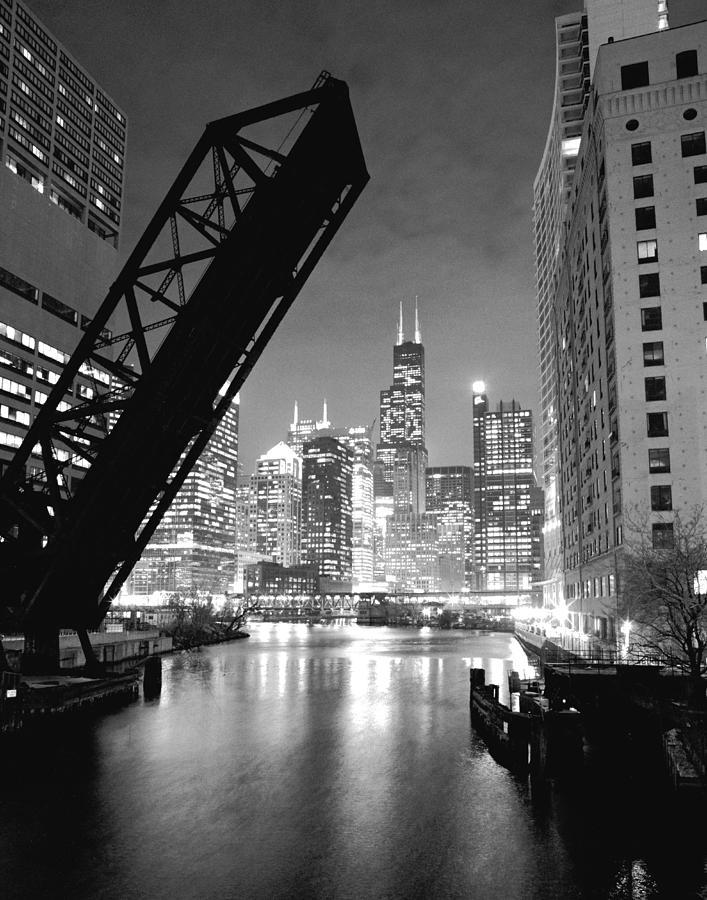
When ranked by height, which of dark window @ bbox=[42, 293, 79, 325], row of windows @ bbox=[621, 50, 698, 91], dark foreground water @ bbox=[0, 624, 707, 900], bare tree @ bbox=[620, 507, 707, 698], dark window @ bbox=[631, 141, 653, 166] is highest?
row of windows @ bbox=[621, 50, 698, 91]

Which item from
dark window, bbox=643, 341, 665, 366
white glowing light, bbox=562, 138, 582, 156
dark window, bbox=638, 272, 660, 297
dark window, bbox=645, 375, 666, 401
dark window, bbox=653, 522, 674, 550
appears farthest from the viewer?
white glowing light, bbox=562, 138, 582, 156

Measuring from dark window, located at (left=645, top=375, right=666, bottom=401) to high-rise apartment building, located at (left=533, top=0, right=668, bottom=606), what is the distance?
4066cm

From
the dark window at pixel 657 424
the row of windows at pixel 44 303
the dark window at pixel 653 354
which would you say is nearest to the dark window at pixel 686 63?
the dark window at pixel 653 354

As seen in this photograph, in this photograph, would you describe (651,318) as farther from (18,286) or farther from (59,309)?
(59,309)

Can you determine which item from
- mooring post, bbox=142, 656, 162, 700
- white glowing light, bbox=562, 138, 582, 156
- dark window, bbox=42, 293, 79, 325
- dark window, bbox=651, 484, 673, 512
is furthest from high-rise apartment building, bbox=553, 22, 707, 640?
dark window, bbox=42, 293, 79, 325

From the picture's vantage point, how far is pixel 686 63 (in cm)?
4934

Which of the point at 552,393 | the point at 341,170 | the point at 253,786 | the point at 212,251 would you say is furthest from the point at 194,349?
the point at 552,393

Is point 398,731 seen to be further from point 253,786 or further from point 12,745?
point 12,745

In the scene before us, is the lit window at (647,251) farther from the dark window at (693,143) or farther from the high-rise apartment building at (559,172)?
the high-rise apartment building at (559,172)

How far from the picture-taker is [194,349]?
23.8m

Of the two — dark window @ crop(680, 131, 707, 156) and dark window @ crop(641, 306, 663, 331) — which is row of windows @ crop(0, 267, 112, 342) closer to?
dark window @ crop(641, 306, 663, 331)

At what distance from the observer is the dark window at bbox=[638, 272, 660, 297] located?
46.6 metres

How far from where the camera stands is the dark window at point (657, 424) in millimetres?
44656

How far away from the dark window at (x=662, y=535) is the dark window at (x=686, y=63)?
94.7ft
